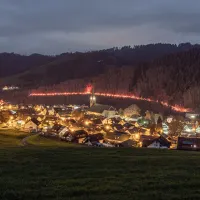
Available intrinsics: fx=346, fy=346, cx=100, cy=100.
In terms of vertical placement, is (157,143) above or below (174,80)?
below

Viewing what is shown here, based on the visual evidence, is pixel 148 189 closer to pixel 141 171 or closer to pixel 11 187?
pixel 141 171

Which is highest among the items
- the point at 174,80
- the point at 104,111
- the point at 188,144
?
the point at 174,80

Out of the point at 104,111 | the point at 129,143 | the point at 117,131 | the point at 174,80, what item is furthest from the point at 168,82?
the point at 129,143

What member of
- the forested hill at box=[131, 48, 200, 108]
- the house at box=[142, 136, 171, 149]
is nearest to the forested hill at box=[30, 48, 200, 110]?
the forested hill at box=[131, 48, 200, 108]

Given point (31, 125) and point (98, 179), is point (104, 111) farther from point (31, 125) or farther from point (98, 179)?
point (98, 179)

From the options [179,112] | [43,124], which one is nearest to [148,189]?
[43,124]

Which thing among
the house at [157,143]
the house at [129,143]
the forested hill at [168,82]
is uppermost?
the forested hill at [168,82]

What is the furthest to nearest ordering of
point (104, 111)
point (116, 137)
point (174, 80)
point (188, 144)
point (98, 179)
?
point (174, 80), point (104, 111), point (116, 137), point (188, 144), point (98, 179)

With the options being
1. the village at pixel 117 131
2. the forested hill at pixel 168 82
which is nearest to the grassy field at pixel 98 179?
the village at pixel 117 131

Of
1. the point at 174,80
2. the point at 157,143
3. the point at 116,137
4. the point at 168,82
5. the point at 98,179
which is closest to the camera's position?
the point at 98,179

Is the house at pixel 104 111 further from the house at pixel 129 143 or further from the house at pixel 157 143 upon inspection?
the house at pixel 157 143
